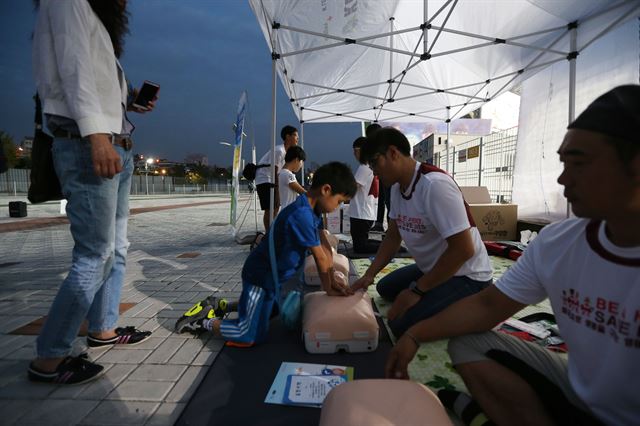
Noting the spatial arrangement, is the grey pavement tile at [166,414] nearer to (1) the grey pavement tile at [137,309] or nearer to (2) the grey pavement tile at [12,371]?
(2) the grey pavement tile at [12,371]

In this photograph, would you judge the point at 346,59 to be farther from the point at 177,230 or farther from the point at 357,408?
the point at 357,408

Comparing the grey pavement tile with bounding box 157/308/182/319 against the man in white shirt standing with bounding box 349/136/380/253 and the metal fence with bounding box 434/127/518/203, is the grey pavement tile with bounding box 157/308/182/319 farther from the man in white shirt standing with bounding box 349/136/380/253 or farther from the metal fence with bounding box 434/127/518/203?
the metal fence with bounding box 434/127/518/203

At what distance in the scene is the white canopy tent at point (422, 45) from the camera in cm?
440

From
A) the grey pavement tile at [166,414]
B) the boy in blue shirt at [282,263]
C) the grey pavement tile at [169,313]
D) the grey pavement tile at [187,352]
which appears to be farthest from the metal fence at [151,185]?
the grey pavement tile at [166,414]

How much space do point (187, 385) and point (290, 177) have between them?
3.52 metres

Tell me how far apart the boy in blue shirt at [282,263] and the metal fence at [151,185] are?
731 inches

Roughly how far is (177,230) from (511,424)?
26.4ft

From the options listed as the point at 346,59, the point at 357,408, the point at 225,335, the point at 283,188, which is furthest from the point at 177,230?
the point at 357,408

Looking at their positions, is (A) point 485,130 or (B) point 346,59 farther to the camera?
(A) point 485,130

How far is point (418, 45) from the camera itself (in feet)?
17.8

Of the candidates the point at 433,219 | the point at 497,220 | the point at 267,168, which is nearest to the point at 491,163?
the point at 497,220

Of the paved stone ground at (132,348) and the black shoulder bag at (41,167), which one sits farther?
the black shoulder bag at (41,167)

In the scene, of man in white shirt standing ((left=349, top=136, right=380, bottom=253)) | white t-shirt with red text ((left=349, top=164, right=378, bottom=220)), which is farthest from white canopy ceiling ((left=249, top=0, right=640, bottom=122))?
white t-shirt with red text ((left=349, top=164, right=378, bottom=220))

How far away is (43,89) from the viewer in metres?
1.51
